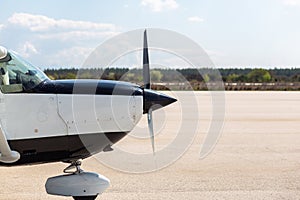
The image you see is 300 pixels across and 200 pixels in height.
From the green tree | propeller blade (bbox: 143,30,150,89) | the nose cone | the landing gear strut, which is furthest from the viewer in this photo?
the green tree

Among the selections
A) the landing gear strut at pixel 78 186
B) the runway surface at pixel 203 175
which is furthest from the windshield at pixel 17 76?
the runway surface at pixel 203 175

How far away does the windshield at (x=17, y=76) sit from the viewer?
241 inches

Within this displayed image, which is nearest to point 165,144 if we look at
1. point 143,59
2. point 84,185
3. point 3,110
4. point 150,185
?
point 150,185

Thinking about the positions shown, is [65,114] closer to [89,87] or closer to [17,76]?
[89,87]

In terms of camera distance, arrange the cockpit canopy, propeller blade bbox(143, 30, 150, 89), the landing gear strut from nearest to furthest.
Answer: the cockpit canopy → the landing gear strut → propeller blade bbox(143, 30, 150, 89)

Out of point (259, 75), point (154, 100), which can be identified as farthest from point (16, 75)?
point (259, 75)

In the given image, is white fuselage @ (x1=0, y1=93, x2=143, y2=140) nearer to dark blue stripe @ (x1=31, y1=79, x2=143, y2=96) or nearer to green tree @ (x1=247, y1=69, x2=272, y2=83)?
dark blue stripe @ (x1=31, y1=79, x2=143, y2=96)

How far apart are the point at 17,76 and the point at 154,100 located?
2.05m

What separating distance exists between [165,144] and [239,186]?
524cm

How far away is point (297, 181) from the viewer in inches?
348

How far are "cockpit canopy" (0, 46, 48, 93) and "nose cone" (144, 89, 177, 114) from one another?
1.56 metres

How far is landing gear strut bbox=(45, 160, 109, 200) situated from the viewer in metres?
6.58

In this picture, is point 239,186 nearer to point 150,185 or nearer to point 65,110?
point 150,185

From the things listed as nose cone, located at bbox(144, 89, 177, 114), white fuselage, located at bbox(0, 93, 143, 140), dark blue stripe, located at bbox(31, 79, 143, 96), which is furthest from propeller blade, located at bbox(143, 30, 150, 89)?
white fuselage, located at bbox(0, 93, 143, 140)
